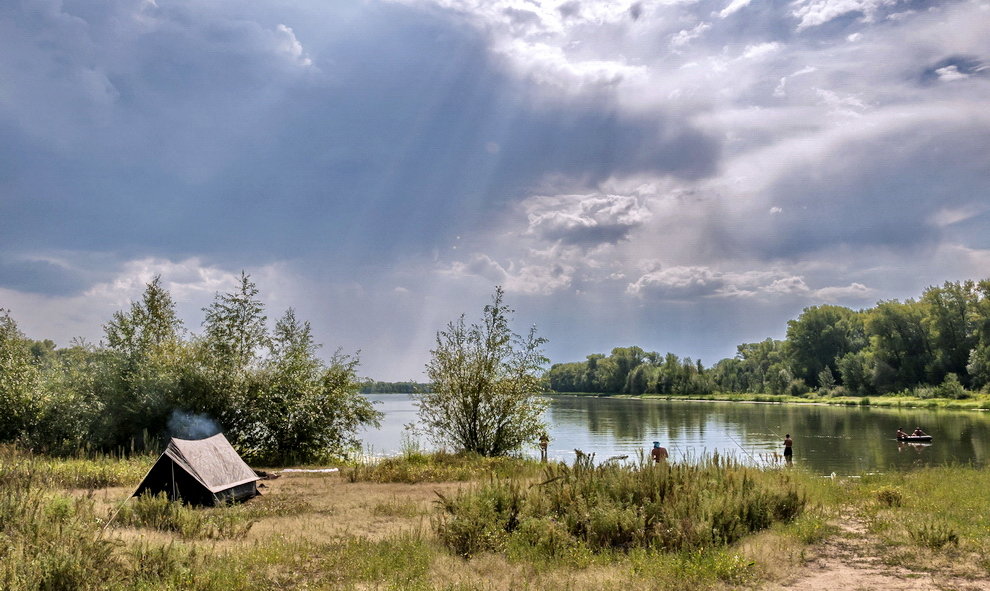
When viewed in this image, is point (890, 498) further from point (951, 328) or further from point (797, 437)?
point (951, 328)

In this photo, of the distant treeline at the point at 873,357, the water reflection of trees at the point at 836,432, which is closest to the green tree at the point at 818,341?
the distant treeline at the point at 873,357

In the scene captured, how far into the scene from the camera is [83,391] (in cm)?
2062

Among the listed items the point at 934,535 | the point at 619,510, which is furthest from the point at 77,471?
the point at 934,535

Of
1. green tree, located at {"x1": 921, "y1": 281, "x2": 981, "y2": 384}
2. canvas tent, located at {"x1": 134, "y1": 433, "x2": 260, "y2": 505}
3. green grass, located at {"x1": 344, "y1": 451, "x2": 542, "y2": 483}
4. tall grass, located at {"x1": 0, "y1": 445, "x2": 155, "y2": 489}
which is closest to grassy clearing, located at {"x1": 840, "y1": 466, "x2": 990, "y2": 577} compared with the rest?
green grass, located at {"x1": 344, "y1": 451, "x2": 542, "y2": 483}

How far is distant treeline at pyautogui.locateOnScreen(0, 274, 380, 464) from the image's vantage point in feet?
65.9

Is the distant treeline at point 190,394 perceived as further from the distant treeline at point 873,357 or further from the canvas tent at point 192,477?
the distant treeline at point 873,357

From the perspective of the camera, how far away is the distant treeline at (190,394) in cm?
2008

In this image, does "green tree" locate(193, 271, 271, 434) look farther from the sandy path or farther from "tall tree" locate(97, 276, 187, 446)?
the sandy path

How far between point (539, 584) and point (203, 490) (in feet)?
26.6

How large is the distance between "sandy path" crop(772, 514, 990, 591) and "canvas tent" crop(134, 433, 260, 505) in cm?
1033

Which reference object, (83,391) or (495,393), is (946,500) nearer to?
(495,393)

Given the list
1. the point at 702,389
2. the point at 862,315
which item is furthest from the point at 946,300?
the point at 702,389

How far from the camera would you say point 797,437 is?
44.3 m

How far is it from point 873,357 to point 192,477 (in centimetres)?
10108
